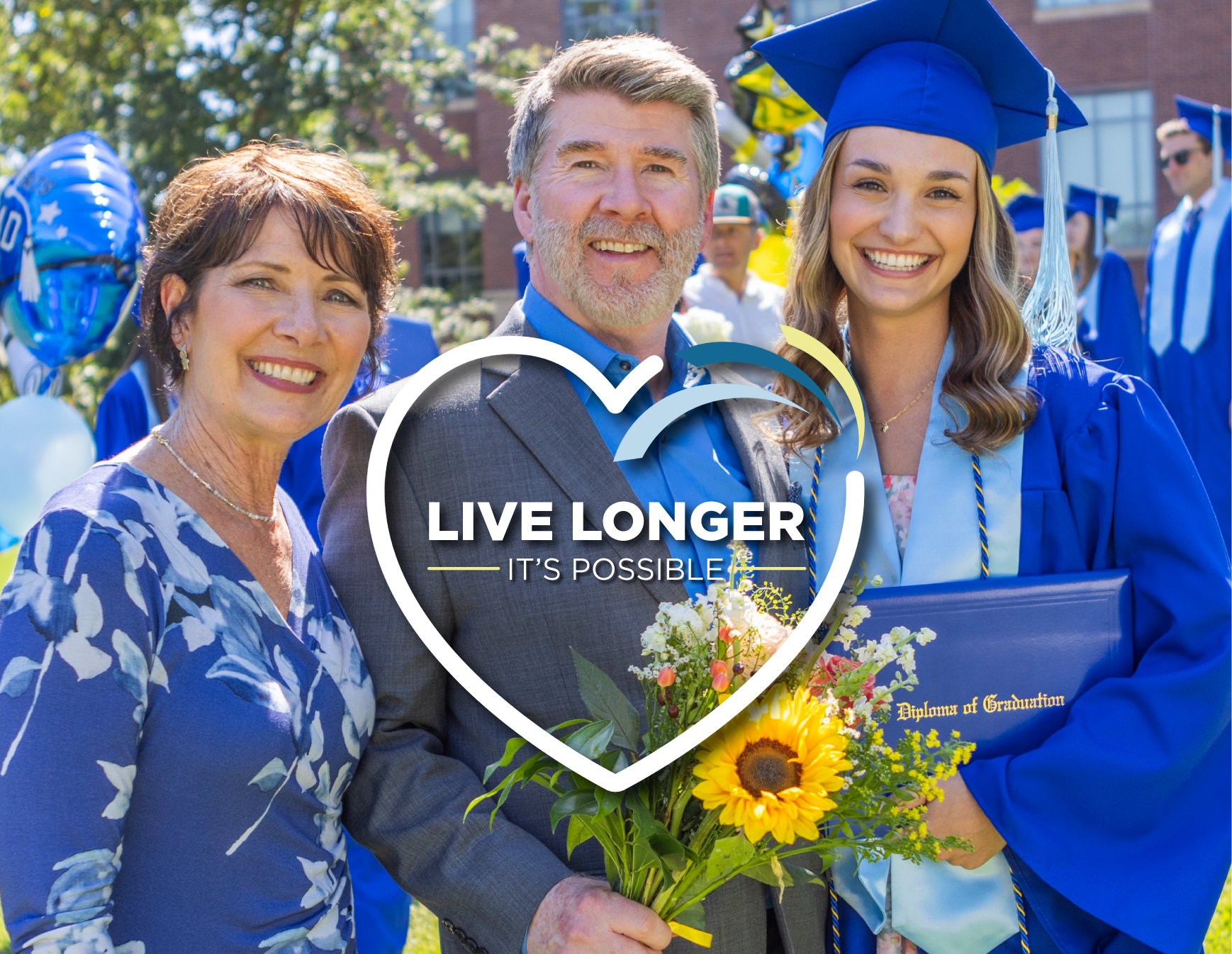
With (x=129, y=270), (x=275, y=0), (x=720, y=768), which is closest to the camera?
(x=720, y=768)

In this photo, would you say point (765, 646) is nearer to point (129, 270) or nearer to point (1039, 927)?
point (1039, 927)

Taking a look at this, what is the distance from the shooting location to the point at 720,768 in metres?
1.49

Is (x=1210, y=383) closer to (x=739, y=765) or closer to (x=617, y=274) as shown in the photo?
(x=617, y=274)

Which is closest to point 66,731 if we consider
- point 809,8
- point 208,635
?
point 208,635

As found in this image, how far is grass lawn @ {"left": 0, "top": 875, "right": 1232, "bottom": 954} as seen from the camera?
367cm

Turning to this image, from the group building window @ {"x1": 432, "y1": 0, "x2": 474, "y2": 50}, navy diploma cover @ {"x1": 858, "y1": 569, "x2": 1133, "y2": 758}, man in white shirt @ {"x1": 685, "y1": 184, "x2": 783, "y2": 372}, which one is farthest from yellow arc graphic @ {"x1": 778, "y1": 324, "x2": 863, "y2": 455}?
building window @ {"x1": 432, "y1": 0, "x2": 474, "y2": 50}

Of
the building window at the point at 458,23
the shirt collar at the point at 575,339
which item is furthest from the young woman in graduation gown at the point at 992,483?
the building window at the point at 458,23

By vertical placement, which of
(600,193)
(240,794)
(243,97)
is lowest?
(240,794)

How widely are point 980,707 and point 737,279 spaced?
4.81 m

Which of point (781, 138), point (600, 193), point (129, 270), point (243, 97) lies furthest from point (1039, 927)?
point (243, 97)

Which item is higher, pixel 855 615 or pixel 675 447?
pixel 675 447

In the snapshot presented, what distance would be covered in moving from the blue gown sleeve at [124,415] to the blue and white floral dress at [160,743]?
89.6 inches

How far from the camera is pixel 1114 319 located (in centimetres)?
796

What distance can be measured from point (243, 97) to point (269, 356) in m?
10.7
